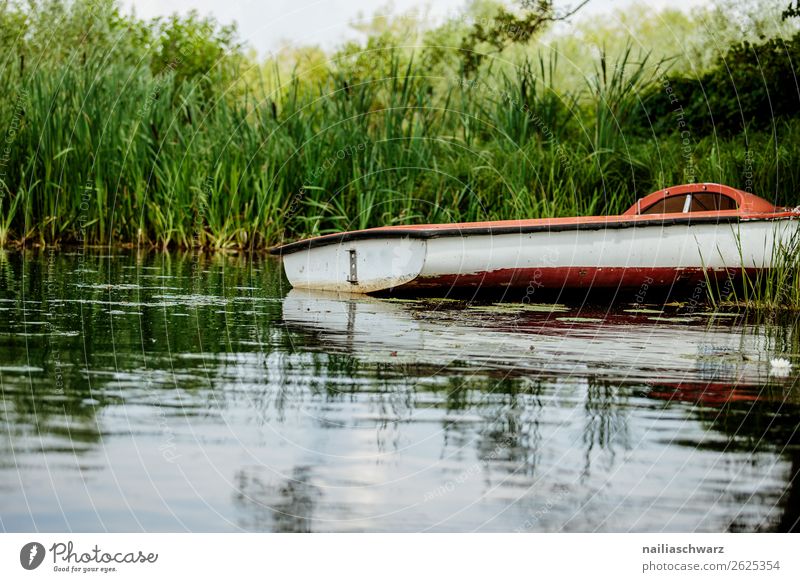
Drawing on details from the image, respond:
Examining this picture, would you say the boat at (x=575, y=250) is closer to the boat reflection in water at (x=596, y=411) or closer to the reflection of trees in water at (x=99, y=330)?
the boat reflection in water at (x=596, y=411)

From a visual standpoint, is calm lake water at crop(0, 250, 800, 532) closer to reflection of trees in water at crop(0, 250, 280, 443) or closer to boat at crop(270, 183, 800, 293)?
reflection of trees in water at crop(0, 250, 280, 443)

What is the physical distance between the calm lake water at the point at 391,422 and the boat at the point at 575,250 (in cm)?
120

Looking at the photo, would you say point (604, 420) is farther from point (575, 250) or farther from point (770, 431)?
point (575, 250)

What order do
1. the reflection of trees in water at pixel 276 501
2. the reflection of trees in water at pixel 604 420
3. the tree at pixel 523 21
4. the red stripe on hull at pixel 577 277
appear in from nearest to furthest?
1. the reflection of trees in water at pixel 276 501
2. the reflection of trees in water at pixel 604 420
3. the red stripe on hull at pixel 577 277
4. the tree at pixel 523 21

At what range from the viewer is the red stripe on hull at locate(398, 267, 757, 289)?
1045 cm

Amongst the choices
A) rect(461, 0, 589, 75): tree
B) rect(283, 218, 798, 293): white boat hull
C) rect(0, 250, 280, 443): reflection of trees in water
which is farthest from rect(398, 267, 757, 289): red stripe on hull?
rect(461, 0, 589, 75): tree

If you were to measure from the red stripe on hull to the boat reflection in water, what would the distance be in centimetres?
100

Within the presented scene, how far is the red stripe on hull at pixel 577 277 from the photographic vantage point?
10.5 m

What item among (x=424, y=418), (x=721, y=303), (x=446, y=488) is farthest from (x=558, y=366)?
(x=721, y=303)

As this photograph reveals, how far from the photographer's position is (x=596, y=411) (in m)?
5.74

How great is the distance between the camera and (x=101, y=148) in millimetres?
15219

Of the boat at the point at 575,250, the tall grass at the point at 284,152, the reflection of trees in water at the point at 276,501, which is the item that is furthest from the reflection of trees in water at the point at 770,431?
the tall grass at the point at 284,152

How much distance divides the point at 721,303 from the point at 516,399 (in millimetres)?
4802

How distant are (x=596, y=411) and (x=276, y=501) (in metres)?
1.88
